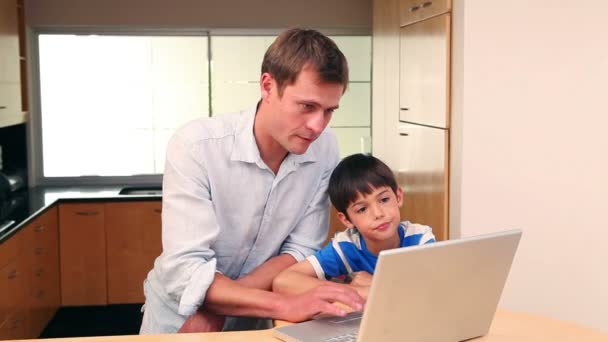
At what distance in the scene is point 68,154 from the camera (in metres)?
5.64

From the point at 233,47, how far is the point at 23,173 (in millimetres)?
1706

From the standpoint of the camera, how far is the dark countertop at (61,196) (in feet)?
14.8

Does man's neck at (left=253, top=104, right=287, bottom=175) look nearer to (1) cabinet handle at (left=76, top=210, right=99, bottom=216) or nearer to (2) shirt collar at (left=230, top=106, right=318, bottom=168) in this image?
(2) shirt collar at (left=230, top=106, right=318, bottom=168)

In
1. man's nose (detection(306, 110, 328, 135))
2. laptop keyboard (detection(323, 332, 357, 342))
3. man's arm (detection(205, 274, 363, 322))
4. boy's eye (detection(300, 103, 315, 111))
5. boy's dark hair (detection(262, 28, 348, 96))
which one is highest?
boy's dark hair (detection(262, 28, 348, 96))

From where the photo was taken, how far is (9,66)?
462 centimetres

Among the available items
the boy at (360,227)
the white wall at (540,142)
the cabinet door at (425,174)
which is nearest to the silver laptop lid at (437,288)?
the boy at (360,227)

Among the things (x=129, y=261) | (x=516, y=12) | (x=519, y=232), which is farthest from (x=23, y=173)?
(x=519, y=232)

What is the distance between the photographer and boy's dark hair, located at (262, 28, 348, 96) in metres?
1.96

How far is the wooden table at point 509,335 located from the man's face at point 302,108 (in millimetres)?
506

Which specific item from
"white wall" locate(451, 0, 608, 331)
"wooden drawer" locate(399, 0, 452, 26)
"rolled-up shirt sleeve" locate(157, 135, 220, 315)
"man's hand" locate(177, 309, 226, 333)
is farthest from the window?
"man's hand" locate(177, 309, 226, 333)

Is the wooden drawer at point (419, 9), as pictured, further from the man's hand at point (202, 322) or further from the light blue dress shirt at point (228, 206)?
the man's hand at point (202, 322)

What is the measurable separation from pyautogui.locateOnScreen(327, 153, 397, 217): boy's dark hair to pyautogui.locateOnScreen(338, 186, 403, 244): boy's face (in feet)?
0.05

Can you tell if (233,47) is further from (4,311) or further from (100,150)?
(4,311)

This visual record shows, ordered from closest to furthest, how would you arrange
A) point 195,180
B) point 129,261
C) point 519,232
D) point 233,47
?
point 519,232
point 195,180
point 129,261
point 233,47
